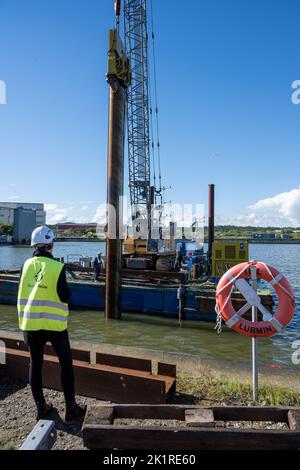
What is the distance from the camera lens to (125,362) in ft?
15.4

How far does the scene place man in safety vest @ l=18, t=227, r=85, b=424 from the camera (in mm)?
3629

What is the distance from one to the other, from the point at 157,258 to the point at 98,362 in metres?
14.9

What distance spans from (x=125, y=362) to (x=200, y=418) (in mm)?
1569

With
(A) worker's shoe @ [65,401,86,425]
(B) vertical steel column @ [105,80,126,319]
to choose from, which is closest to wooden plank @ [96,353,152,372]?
(A) worker's shoe @ [65,401,86,425]

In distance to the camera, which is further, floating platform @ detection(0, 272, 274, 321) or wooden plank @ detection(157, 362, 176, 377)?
floating platform @ detection(0, 272, 274, 321)

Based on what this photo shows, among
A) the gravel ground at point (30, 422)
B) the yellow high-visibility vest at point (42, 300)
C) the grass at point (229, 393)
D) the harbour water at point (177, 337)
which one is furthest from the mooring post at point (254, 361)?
the harbour water at point (177, 337)

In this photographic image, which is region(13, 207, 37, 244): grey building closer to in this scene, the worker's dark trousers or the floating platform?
the floating platform

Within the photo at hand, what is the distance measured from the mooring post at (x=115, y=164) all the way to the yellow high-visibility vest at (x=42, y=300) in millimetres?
9039

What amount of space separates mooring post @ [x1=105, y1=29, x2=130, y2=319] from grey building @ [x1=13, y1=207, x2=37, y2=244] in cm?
8960

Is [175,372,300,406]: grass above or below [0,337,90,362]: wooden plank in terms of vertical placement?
below

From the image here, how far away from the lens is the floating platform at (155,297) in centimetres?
1405

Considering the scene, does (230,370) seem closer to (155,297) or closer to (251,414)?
(251,414)

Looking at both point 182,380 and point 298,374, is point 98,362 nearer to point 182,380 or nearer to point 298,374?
point 182,380
